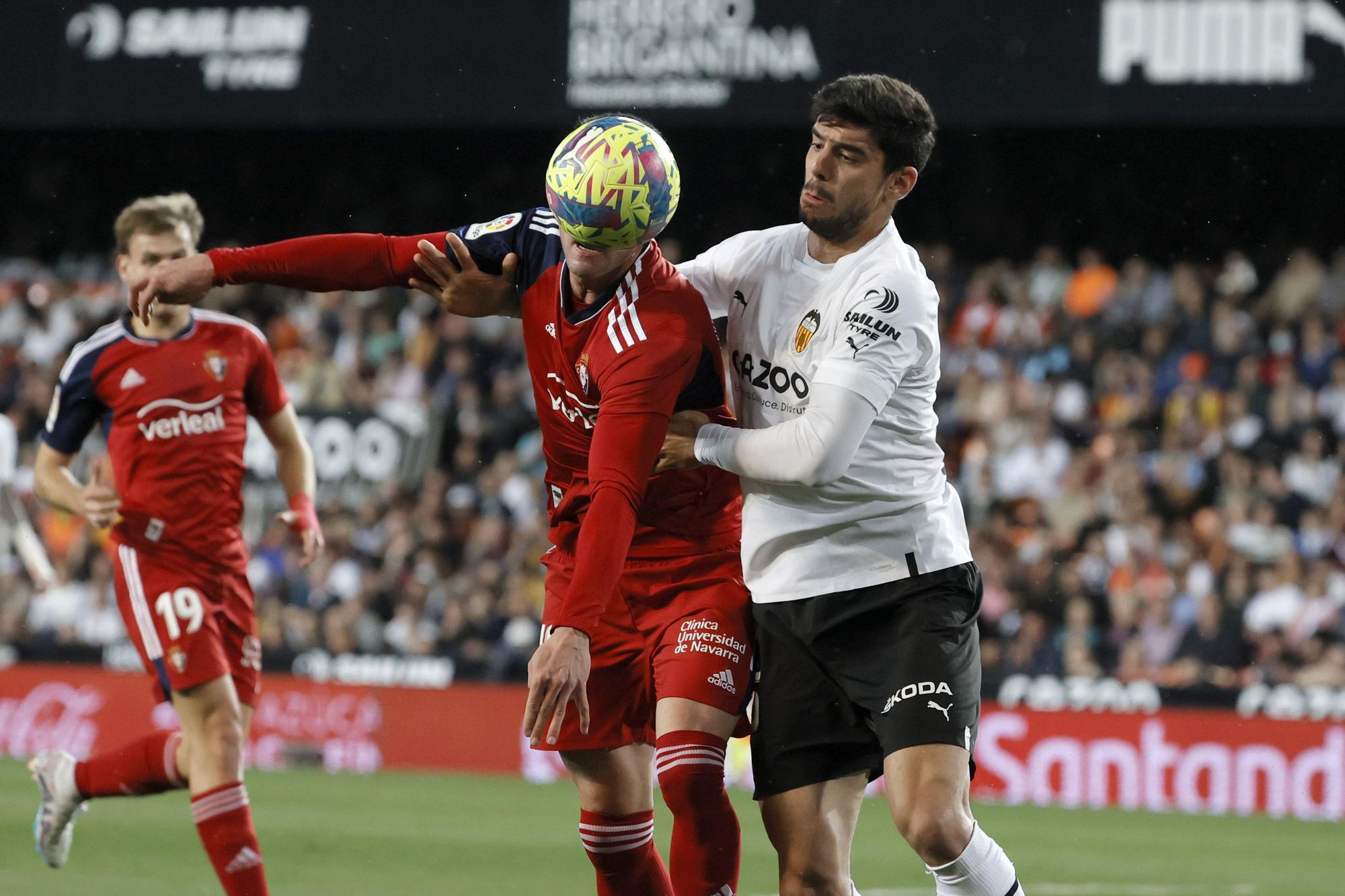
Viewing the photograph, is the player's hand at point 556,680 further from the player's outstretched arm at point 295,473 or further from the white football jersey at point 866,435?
the player's outstretched arm at point 295,473

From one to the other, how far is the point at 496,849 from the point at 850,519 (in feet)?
17.0

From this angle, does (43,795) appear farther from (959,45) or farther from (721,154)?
(721,154)

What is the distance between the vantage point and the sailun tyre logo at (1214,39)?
13102 millimetres

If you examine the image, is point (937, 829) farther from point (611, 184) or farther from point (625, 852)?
point (611, 184)

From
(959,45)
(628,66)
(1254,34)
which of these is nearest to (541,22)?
(628,66)

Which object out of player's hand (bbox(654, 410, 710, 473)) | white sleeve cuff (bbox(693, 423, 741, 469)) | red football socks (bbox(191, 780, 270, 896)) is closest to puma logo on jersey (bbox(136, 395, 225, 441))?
red football socks (bbox(191, 780, 270, 896))

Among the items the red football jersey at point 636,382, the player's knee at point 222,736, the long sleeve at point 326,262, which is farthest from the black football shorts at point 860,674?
the player's knee at point 222,736

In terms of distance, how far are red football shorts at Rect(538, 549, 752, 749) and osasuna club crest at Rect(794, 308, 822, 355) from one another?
2.29 feet

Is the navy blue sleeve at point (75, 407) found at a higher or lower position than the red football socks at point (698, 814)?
higher

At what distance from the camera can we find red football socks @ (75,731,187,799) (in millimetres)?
6727

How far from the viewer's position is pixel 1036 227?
60.9ft

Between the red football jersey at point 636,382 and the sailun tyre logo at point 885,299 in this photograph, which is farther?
the sailun tyre logo at point 885,299

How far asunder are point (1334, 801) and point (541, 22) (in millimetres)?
8212

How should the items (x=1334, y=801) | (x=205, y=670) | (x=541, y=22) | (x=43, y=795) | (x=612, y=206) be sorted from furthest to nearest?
Result: (x=541, y=22) < (x=1334, y=801) < (x=43, y=795) < (x=205, y=670) < (x=612, y=206)
